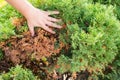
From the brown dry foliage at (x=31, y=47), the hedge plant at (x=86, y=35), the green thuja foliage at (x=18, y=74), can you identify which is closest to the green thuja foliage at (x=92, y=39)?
the hedge plant at (x=86, y=35)

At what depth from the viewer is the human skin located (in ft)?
9.39

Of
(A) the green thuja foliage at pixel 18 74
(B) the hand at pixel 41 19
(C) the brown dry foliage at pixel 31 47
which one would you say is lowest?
(A) the green thuja foliage at pixel 18 74

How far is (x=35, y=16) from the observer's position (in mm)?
2895

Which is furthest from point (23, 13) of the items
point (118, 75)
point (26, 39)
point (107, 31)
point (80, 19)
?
point (118, 75)

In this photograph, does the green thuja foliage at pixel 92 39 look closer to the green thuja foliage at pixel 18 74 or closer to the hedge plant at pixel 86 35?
the hedge plant at pixel 86 35

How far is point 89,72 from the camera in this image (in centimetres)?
313

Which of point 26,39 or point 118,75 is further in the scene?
point 118,75

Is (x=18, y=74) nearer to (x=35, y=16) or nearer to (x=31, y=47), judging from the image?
(x=31, y=47)

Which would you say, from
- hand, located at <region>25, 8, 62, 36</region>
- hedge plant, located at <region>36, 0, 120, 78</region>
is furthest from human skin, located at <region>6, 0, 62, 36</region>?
hedge plant, located at <region>36, 0, 120, 78</region>

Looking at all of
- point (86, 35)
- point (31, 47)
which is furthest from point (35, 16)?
point (86, 35)

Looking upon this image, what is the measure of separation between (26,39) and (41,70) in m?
0.38

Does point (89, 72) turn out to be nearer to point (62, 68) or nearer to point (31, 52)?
point (62, 68)

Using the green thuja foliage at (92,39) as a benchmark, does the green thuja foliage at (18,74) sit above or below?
below

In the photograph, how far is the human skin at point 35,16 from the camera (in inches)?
113
